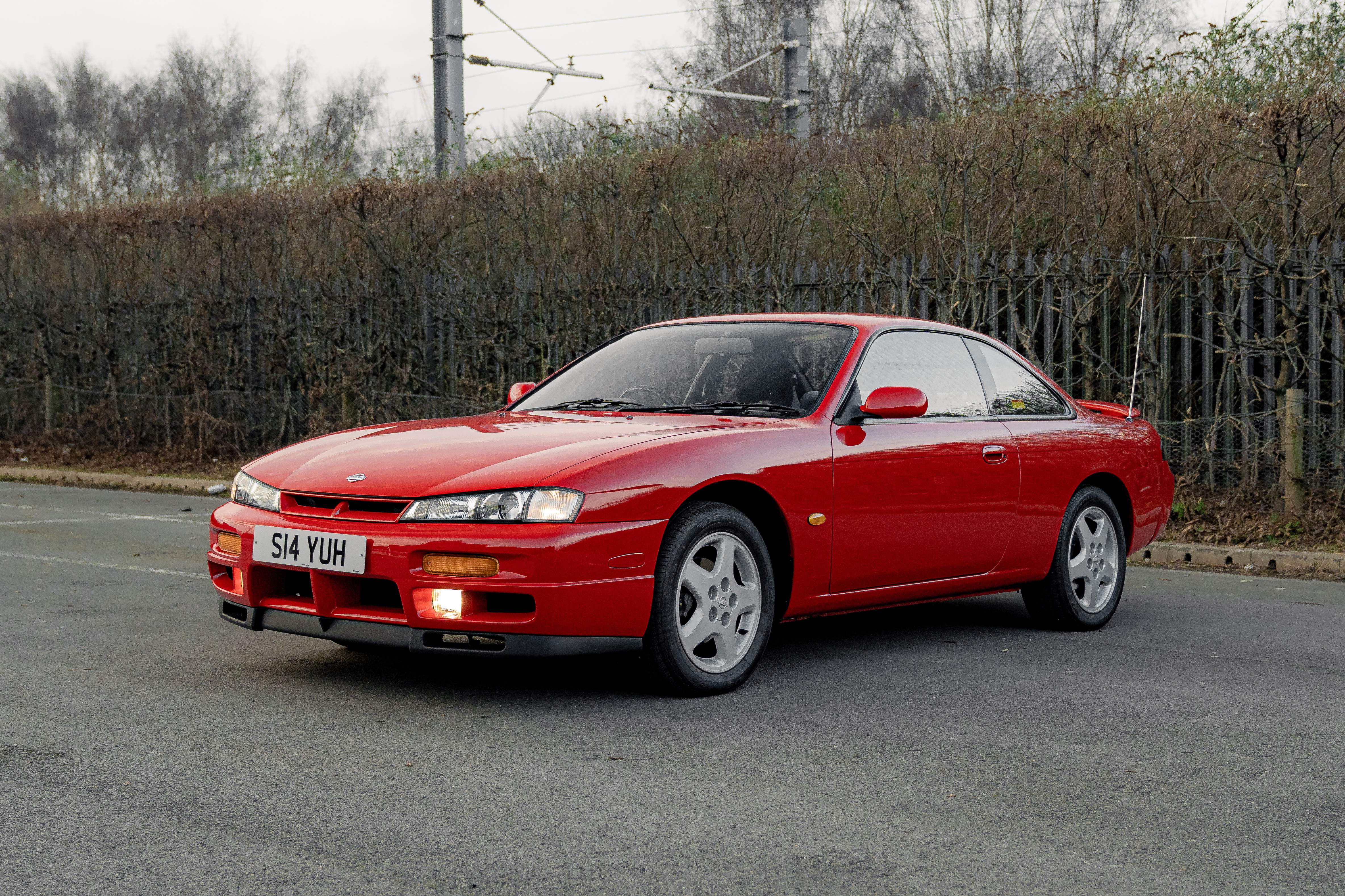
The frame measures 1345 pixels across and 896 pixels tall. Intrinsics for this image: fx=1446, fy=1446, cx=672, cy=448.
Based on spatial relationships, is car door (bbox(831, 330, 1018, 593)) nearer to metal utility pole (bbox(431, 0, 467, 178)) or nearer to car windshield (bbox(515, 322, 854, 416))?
car windshield (bbox(515, 322, 854, 416))

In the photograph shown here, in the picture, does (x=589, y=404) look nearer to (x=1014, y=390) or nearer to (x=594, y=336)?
(x=1014, y=390)

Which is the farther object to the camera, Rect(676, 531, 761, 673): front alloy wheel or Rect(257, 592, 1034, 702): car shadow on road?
Rect(257, 592, 1034, 702): car shadow on road

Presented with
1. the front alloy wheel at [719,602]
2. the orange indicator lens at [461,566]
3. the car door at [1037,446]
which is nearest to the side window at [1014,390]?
the car door at [1037,446]

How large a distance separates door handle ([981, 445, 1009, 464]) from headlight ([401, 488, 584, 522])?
232cm

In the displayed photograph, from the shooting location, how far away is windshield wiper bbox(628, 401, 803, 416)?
599 centimetres

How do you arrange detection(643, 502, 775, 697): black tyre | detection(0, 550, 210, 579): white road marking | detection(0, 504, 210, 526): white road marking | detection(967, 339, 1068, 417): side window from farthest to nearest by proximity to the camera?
detection(0, 504, 210, 526): white road marking
detection(0, 550, 210, 579): white road marking
detection(967, 339, 1068, 417): side window
detection(643, 502, 775, 697): black tyre

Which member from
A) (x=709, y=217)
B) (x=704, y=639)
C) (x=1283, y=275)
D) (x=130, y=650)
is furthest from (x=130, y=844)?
(x=709, y=217)

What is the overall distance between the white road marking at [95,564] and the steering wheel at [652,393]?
3437 mm

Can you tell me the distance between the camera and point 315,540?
17.0ft

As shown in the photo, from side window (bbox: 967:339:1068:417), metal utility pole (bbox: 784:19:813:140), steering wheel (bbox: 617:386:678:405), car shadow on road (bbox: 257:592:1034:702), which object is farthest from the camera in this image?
metal utility pole (bbox: 784:19:813:140)

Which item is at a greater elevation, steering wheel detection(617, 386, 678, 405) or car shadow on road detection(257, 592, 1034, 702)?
steering wheel detection(617, 386, 678, 405)

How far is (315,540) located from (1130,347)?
8.43 meters

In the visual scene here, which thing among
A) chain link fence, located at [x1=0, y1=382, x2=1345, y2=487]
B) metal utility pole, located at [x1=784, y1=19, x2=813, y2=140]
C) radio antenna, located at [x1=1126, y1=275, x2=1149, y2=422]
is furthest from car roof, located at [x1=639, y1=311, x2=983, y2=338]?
metal utility pole, located at [x1=784, y1=19, x2=813, y2=140]

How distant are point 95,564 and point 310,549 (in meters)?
4.68
